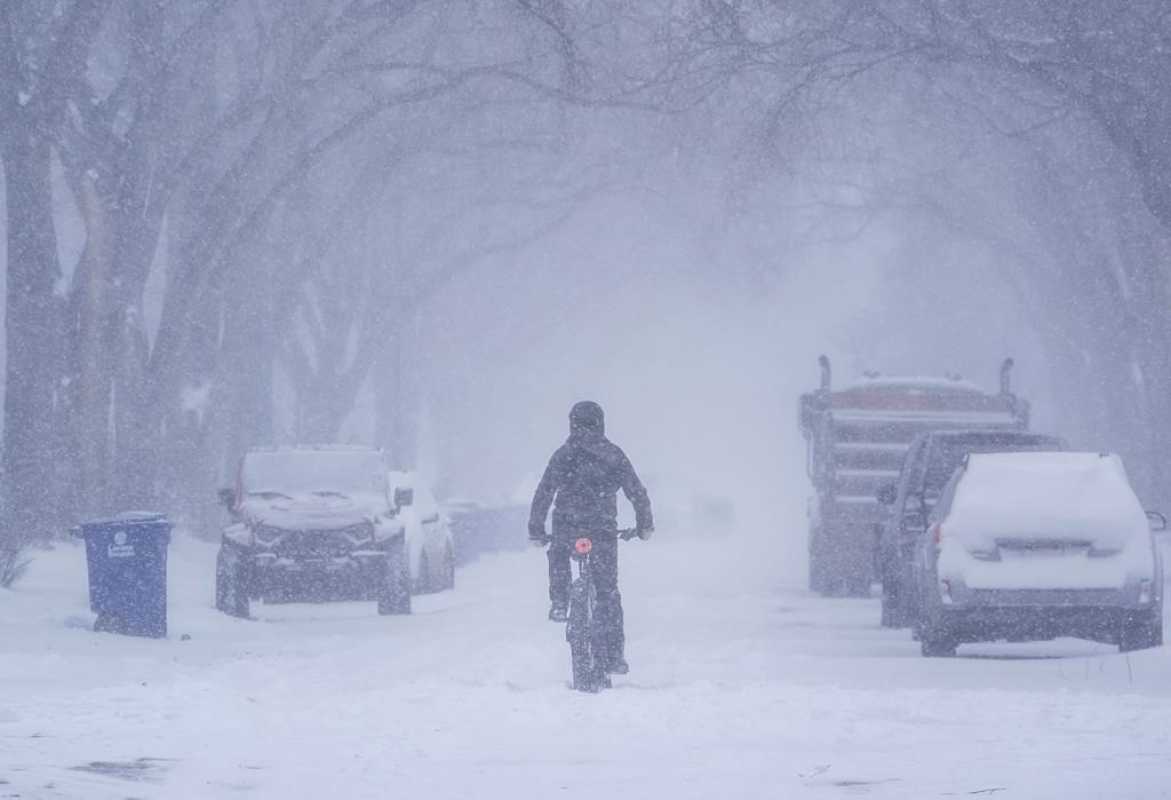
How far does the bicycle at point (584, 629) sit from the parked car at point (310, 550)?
9.75 metres

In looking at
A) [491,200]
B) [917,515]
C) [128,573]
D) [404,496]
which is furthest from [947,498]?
[491,200]

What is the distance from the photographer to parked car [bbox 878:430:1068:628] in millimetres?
20625

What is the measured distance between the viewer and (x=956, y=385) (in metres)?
28.1

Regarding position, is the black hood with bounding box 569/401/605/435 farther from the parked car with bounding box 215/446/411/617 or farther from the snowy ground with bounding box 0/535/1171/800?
the parked car with bounding box 215/446/411/617

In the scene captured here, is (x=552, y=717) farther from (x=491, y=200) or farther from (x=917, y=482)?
(x=491, y=200)

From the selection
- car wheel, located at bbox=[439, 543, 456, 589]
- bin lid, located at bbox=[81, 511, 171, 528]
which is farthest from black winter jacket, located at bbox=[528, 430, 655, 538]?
car wheel, located at bbox=[439, 543, 456, 589]

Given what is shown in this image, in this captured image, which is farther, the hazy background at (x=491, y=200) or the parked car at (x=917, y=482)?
the hazy background at (x=491, y=200)

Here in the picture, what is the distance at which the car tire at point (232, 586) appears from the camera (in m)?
23.5

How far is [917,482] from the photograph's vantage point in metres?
21.5

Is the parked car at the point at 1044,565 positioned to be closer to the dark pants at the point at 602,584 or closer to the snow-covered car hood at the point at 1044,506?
the snow-covered car hood at the point at 1044,506

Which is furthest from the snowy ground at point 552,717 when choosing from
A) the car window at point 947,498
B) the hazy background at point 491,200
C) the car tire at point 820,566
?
the hazy background at point 491,200

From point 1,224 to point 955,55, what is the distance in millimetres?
46616

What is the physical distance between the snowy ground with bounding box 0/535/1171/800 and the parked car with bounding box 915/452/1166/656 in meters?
0.36

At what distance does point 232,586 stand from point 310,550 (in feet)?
2.92
